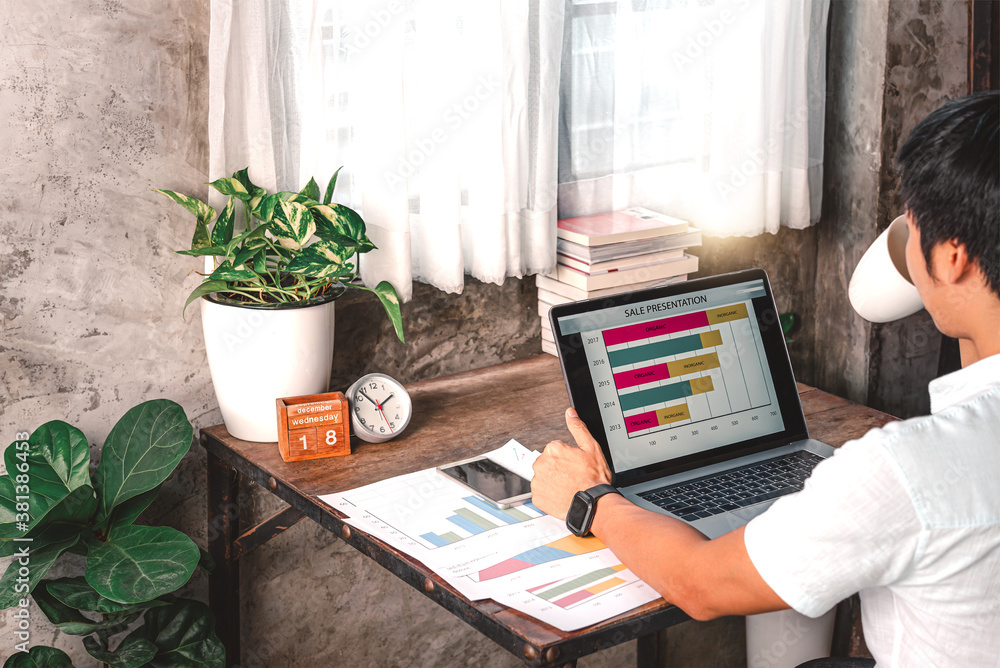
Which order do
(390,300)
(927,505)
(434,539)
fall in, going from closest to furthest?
(927,505) < (434,539) < (390,300)

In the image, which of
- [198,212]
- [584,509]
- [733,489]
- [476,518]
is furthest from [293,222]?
[733,489]

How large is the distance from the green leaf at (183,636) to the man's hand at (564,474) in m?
0.60

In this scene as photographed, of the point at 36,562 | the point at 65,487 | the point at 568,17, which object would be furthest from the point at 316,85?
the point at 36,562

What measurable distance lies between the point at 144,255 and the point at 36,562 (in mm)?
514

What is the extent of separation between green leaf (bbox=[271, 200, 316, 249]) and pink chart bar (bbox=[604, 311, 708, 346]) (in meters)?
0.50

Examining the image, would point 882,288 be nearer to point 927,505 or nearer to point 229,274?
point 927,505

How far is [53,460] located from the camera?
4.74 feet

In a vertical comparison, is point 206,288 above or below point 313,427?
above

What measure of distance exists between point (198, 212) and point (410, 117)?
1.41 ft

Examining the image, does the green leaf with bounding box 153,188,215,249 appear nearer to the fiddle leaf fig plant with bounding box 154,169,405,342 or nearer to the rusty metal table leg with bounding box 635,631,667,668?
the fiddle leaf fig plant with bounding box 154,169,405,342

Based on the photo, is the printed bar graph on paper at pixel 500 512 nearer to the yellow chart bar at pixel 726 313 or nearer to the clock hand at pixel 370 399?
the clock hand at pixel 370 399

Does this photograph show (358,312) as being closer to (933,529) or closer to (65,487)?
(65,487)

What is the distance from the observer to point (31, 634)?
1.60 m

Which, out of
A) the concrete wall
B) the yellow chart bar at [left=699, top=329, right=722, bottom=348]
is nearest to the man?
the yellow chart bar at [left=699, top=329, right=722, bottom=348]
